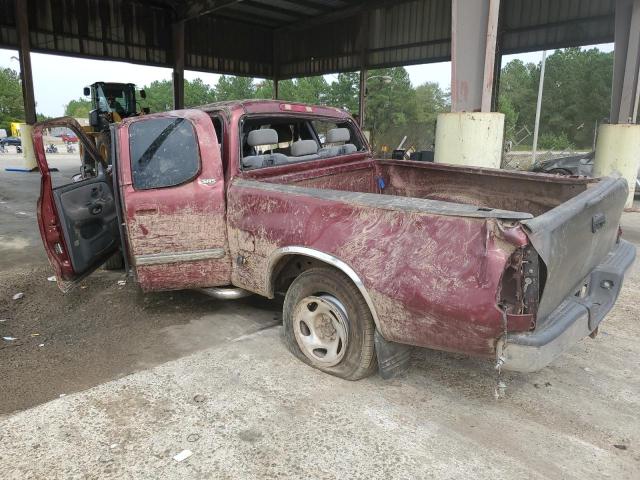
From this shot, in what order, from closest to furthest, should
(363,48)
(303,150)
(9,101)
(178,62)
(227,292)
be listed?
(227,292), (303,150), (178,62), (363,48), (9,101)

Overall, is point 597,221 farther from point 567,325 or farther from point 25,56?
point 25,56

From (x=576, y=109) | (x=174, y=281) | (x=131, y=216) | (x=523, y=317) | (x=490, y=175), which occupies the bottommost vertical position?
(x=174, y=281)

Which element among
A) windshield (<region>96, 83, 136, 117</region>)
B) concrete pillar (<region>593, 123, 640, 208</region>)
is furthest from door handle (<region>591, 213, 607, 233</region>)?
windshield (<region>96, 83, 136, 117</region>)

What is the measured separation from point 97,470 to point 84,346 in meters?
1.68

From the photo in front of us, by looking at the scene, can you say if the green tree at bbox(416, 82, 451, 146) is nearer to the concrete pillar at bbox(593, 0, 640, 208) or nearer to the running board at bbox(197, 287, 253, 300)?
the concrete pillar at bbox(593, 0, 640, 208)

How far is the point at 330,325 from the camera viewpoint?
3.31m

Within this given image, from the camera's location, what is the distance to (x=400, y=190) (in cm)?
512

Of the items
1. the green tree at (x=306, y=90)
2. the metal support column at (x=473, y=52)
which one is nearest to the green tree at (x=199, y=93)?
the green tree at (x=306, y=90)

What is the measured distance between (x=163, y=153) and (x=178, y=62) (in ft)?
60.0

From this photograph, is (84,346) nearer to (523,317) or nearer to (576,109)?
(523,317)

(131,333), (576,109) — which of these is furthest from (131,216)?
(576,109)

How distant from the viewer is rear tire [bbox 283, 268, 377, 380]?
3080mm

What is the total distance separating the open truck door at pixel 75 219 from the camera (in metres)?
3.96

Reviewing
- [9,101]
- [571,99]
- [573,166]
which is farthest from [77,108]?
[573,166]
